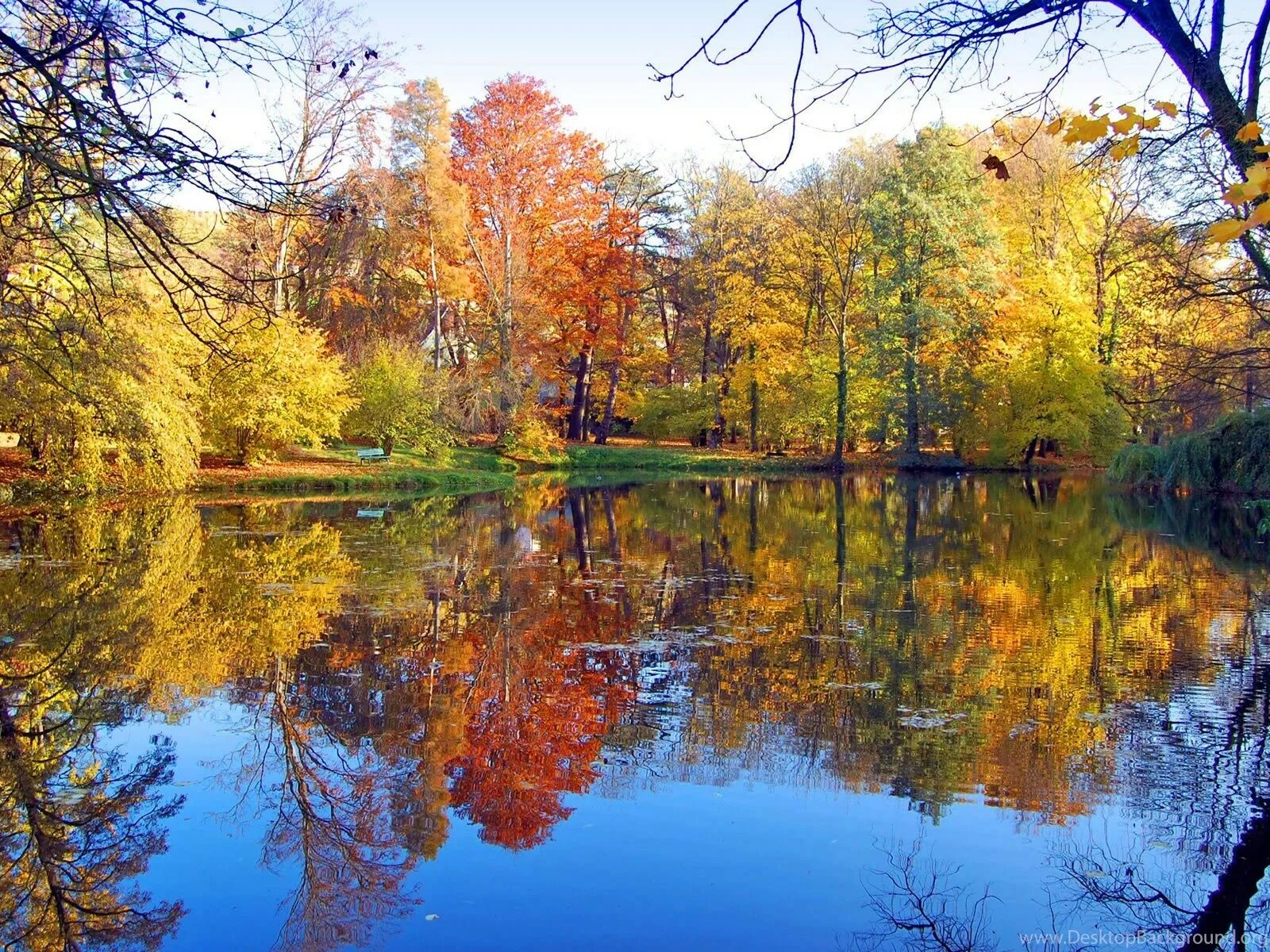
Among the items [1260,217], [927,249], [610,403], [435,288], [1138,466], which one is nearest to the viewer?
[1260,217]

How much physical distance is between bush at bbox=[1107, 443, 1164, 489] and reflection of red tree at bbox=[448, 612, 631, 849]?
68.4ft

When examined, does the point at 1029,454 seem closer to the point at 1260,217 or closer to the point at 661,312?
the point at 661,312

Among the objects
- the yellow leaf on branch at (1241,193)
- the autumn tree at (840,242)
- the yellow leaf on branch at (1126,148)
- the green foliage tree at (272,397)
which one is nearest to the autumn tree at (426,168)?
the green foliage tree at (272,397)

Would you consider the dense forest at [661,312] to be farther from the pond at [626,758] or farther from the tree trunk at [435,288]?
the pond at [626,758]

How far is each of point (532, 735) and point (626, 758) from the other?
2.14 feet

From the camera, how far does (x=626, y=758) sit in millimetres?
5684

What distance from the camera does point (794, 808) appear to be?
16.4ft

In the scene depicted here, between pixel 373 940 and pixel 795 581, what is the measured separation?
8.26 metres

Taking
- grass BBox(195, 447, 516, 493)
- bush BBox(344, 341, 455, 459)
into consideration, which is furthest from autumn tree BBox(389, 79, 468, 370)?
grass BBox(195, 447, 516, 493)

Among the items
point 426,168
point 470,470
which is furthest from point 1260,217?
point 426,168

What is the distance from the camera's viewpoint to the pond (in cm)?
401

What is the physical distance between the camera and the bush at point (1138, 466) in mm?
24672

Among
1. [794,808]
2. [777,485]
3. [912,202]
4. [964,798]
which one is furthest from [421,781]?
[912,202]

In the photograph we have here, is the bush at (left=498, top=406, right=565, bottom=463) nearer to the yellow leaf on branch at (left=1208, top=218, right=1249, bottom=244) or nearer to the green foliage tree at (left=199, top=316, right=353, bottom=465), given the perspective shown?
the green foliage tree at (left=199, top=316, right=353, bottom=465)
